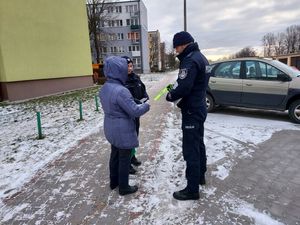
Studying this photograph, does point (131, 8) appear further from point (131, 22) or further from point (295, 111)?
point (295, 111)

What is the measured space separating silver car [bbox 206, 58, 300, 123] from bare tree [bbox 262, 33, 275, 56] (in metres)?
90.3

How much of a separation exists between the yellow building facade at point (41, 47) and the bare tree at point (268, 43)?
82872 millimetres

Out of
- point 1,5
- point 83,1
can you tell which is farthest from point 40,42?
point 83,1

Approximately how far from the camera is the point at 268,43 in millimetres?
91312

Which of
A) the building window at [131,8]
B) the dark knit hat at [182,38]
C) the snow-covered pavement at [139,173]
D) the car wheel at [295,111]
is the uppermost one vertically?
the building window at [131,8]

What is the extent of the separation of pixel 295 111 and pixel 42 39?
14378 millimetres

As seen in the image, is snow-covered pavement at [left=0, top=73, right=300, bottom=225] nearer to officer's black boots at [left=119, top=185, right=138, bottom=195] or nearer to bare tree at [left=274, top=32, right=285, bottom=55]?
officer's black boots at [left=119, top=185, right=138, bottom=195]

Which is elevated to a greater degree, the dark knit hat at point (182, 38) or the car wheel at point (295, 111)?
the dark knit hat at point (182, 38)

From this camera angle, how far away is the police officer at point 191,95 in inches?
124

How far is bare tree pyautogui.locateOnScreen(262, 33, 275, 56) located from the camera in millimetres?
89688

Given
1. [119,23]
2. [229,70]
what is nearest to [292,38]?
[119,23]

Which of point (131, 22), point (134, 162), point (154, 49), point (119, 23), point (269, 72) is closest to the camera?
point (134, 162)

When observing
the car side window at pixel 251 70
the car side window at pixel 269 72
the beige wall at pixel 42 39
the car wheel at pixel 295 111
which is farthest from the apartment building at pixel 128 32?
the car wheel at pixel 295 111

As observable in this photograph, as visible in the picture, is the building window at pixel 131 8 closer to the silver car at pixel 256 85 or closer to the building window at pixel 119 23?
the building window at pixel 119 23
